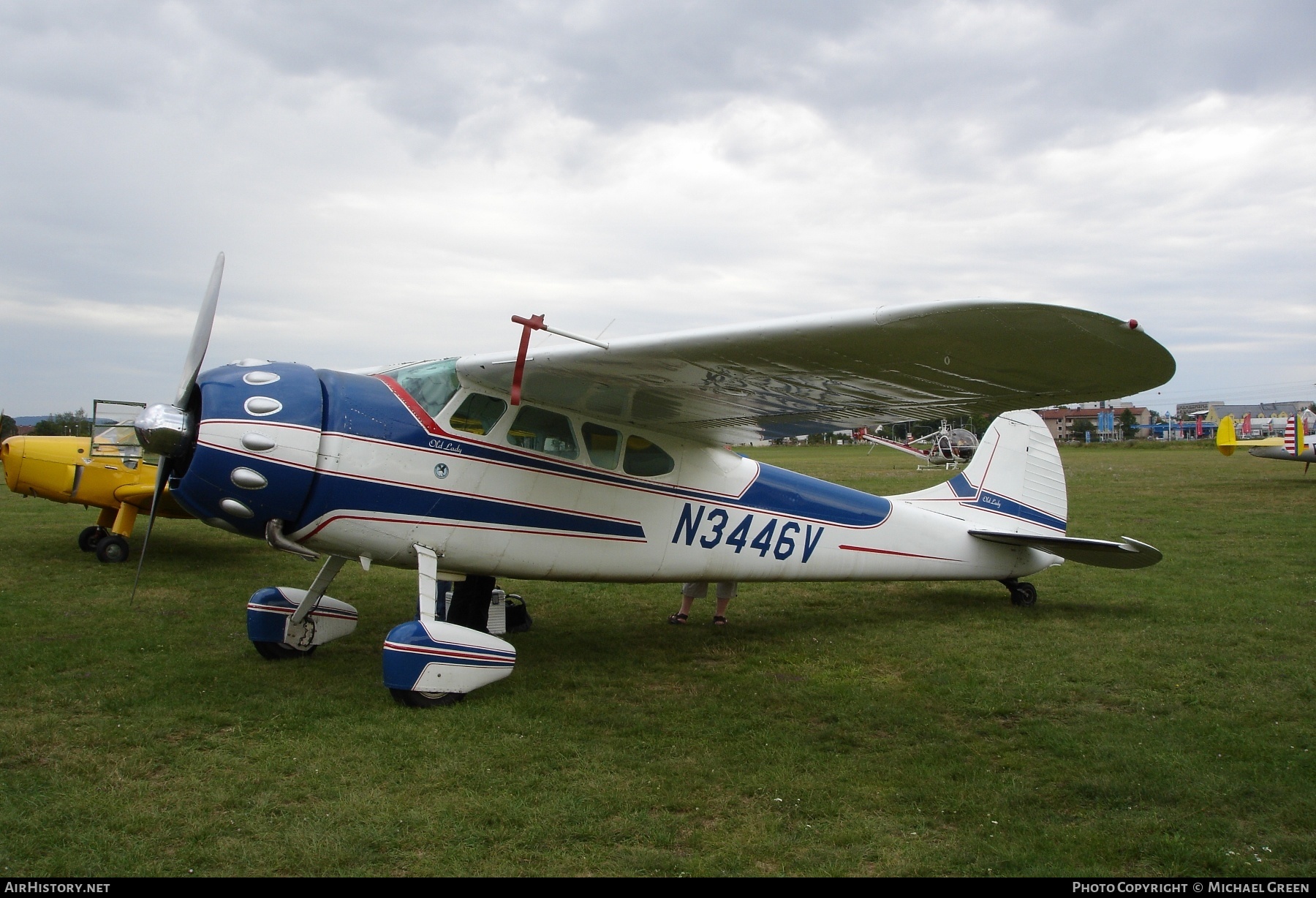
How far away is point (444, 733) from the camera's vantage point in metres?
4.80

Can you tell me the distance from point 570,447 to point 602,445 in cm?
29

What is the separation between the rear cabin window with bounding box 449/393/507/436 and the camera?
5.72 m

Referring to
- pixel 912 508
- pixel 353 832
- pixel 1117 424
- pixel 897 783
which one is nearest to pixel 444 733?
pixel 353 832

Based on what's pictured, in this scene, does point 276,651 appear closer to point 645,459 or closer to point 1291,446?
point 645,459

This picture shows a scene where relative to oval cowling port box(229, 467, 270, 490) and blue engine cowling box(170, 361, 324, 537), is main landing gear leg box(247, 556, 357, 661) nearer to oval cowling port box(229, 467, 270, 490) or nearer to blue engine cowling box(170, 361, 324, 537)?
blue engine cowling box(170, 361, 324, 537)

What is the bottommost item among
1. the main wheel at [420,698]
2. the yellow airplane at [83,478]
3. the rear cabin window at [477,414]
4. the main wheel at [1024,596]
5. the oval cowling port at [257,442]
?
the yellow airplane at [83,478]

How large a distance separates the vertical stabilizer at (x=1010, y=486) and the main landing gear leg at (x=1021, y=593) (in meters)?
0.53

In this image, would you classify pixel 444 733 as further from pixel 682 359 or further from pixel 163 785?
pixel 682 359

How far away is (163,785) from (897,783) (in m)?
3.49

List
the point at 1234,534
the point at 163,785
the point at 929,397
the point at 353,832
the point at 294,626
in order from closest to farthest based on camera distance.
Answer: the point at 353,832 → the point at 163,785 → the point at 929,397 → the point at 294,626 → the point at 1234,534

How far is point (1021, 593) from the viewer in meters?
8.55

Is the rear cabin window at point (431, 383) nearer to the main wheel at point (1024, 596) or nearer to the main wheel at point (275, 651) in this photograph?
the main wheel at point (275, 651)

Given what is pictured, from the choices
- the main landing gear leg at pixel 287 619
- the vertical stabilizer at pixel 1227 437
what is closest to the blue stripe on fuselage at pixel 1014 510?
the main landing gear leg at pixel 287 619

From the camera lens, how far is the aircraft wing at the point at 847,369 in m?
3.77
